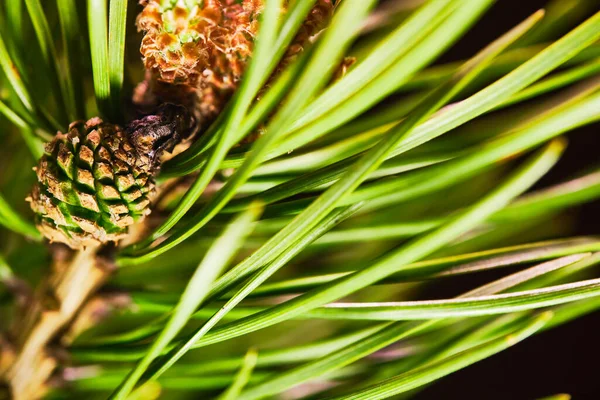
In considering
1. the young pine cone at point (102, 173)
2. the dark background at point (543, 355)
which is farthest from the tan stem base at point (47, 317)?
the dark background at point (543, 355)

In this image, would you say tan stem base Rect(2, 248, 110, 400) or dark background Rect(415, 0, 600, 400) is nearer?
tan stem base Rect(2, 248, 110, 400)

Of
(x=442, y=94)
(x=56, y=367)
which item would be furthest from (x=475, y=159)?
(x=56, y=367)

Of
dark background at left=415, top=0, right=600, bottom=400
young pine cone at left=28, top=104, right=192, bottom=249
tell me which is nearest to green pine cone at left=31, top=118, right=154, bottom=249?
young pine cone at left=28, top=104, right=192, bottom=249

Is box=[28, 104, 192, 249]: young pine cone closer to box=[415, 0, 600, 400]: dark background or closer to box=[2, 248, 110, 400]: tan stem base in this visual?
box=[2, 248, 110, 400]: tan stem base

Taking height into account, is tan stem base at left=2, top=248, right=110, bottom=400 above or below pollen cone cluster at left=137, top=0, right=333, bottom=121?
below

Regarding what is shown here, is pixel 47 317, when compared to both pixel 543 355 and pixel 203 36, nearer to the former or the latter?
pixel 203 36

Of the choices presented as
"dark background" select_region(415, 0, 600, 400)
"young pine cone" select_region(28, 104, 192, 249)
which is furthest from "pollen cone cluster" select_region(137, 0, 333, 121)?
"dark background" select_region(415, 0, 600, 400)
